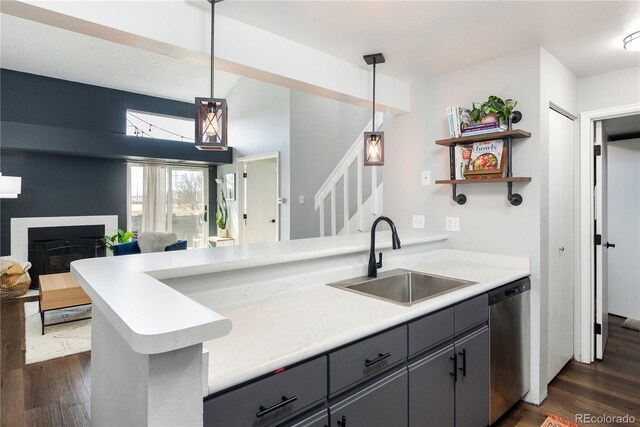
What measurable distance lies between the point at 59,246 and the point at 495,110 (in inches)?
253

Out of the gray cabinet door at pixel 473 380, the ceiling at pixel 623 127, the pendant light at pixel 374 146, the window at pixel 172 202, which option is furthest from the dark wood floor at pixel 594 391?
the window at pixel 172 202

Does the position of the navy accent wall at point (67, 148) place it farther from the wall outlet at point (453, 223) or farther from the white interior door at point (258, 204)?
the wall outlet at point (453, 223)

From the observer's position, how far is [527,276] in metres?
2.44

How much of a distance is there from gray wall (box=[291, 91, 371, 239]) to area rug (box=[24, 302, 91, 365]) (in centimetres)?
277

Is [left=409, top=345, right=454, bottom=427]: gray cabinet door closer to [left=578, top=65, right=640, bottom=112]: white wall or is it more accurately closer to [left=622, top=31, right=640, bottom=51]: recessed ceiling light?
[left=622, top=31, right=640, bottom=51]: recessed ceiling light


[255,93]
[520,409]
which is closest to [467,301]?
[520,409]

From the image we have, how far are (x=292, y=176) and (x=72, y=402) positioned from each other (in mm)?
3621

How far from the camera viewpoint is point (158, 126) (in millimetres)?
7109

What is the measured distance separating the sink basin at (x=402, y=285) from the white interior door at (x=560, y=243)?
0.99m

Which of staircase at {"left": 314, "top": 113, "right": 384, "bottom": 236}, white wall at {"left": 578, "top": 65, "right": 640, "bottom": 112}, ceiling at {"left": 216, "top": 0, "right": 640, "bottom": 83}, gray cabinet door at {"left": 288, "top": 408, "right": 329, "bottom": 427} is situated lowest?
gray cabinet door at {"left": 288, "top": 408, "right": 329, "bottom": 427}

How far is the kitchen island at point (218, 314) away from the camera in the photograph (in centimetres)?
83

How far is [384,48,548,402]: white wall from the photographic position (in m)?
2.44

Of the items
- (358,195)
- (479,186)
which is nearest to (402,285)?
(479,186)

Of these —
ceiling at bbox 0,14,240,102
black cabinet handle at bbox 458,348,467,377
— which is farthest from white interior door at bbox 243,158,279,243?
black cabinet handle at bbox 458,348,467,377
